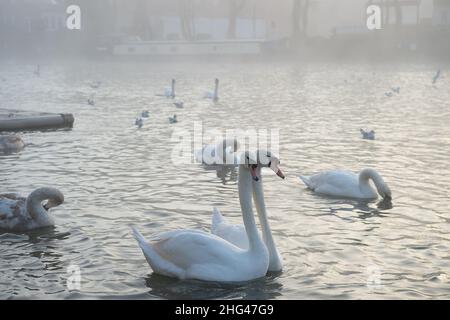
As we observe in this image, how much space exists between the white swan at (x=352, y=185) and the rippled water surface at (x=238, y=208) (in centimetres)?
23

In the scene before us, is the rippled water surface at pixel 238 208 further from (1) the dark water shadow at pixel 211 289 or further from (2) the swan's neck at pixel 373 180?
(2) the swan's neck at pixel 373 180

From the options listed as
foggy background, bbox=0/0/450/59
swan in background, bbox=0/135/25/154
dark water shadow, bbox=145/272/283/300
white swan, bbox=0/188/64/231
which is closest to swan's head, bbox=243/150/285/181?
dark water shadow, bbox=145/272/283/300

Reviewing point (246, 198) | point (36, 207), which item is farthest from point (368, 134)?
point (246, 198)

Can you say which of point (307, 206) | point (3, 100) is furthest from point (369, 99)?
point (307, 206)

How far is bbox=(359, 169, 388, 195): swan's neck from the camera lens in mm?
12305

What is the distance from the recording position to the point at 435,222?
1098 cm

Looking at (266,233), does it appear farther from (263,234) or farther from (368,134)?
(368,134)

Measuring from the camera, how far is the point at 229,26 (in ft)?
322

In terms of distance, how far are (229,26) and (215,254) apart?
302ft

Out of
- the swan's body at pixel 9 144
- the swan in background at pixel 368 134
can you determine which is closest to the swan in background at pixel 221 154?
the swan's body at pixel 9 144

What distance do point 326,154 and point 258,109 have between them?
36.4 ft

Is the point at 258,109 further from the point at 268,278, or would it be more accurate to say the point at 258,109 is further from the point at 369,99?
the point at 268,278

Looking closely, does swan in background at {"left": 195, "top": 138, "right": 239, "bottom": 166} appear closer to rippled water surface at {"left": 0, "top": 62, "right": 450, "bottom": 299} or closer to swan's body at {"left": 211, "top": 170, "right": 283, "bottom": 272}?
rippled water surface at {"left": 0, "top": 62, "right": 450, "bottom": 299}

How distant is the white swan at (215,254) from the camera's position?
26.2 ft
